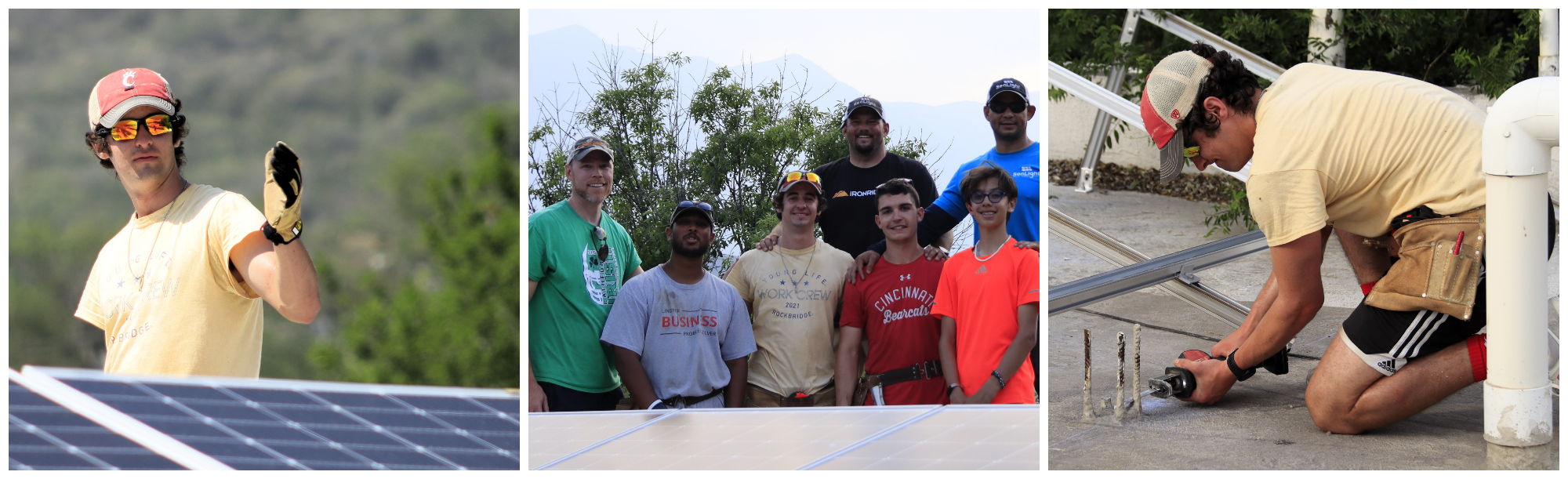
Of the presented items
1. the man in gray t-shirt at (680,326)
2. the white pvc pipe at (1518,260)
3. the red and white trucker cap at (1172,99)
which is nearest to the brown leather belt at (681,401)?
the man in gray t-shirt at (680,326)

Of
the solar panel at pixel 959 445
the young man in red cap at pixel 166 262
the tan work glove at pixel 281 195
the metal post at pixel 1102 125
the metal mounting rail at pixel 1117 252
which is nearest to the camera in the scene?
the tan work glove at pixel 281 195

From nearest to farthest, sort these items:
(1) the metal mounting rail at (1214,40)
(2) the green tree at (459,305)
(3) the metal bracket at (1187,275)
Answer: (3) the metal bracket at (1187,275), (1) the metal mounting rail at (1214,40), (2) the green tree at (459,305)

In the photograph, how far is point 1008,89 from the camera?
260 centimetres

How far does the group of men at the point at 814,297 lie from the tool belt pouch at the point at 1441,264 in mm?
958

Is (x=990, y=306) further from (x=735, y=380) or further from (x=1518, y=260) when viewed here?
(x=1518, y=260)

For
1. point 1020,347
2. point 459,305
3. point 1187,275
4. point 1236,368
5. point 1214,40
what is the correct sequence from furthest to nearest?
1. point 459,305
2. point 1214,40
3. point 1187,275
4. point 1236,368
5. point 1020,347

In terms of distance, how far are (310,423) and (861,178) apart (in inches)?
60.7

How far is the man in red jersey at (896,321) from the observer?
2.80 meters

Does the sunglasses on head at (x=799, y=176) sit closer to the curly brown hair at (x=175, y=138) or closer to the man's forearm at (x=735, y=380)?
the man's forearm at (x=735, y=380)

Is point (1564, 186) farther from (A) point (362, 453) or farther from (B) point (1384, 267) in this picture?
(A) point (362, 453)

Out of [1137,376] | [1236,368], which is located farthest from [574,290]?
[1236,368]

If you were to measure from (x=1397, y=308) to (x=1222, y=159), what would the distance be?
593 mm

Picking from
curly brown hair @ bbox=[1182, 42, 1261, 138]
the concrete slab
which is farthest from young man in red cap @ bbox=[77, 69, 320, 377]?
curly brown hair @ bbox=[1182, 42, 1261, 138]

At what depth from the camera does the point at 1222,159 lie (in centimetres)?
284
